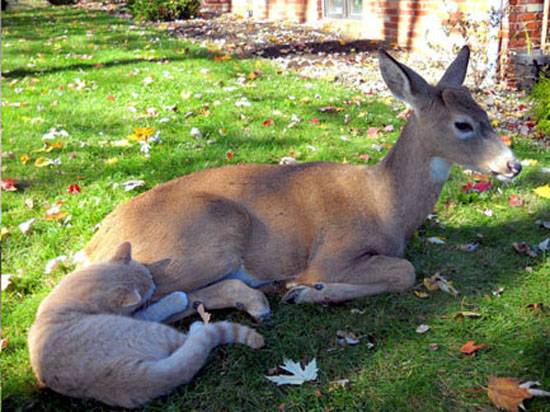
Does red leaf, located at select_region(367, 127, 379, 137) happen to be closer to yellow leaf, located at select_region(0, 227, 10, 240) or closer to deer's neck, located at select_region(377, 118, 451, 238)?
deer's neck, located at select_region(377, 118, 451, 238)

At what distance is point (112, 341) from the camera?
2936 mm

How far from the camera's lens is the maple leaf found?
283 cm

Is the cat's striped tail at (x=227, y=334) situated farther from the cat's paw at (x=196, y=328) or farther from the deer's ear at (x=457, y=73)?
the deer's ear at (x=457, y=73)

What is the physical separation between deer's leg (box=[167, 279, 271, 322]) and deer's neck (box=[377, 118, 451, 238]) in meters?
1.03

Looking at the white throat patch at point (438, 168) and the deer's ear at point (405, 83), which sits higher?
the deer's ear at point (405, 83)

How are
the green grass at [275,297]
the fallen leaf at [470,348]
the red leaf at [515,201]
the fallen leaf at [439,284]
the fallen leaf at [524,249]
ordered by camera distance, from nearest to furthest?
the green grass at [275,297] → the fallen leaf at [470,348] → the fallen leaf at [439,284] → the fallen leaf at [524,249] → the red leaf at [515,201]

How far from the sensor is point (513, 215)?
4980 mm

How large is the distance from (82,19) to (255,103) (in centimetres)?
1120

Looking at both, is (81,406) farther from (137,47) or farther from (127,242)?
(137,47)

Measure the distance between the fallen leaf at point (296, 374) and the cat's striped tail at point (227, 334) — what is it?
0.21 metres

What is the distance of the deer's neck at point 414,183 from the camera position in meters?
4.06

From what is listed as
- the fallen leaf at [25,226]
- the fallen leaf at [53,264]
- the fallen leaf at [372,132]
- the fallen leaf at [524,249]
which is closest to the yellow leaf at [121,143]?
the fallen leaf at [25,226]

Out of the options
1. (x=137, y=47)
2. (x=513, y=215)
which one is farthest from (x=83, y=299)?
(x=137, y=47)

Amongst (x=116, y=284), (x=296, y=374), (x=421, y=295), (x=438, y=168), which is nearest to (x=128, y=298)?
(x=116, y=284)
